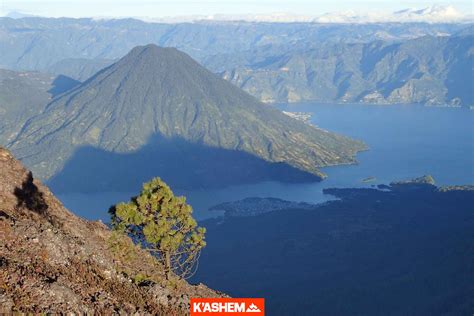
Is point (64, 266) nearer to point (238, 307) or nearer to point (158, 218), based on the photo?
point (158, 218)

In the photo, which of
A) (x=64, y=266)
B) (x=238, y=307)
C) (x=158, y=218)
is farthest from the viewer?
(x=158, y=218)

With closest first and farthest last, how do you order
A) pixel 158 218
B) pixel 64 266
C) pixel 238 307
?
pixel 238 307 → pixel 64 266 → pixel 158 218

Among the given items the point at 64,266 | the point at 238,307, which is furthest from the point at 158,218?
the point at 238,307

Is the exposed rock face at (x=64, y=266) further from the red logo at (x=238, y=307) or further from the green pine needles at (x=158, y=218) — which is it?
the red logo at (x=238, y=307)

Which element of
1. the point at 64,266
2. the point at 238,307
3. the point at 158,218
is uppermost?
the point at 158,218

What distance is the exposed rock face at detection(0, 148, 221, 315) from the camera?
126 ft

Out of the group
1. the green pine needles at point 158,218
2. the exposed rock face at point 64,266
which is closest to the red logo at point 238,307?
the exposed rock face at point 64,266

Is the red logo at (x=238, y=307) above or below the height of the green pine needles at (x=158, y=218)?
below

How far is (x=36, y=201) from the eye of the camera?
63938 mm

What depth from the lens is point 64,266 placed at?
45906 mm

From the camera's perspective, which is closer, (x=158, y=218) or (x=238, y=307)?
(x=238, y=307)

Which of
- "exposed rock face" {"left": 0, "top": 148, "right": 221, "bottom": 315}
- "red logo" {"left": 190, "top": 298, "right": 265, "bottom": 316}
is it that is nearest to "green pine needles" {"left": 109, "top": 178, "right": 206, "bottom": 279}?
"exposed rock face" {"left": 0, "top": 148, "right": 221, "bottom": 315}

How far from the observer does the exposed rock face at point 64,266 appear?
38.4 meters

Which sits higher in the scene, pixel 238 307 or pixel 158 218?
pixel 158 218
